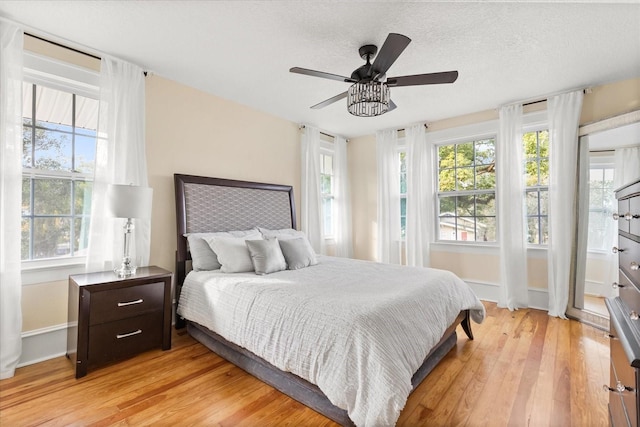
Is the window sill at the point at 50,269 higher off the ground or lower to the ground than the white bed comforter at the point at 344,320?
higher

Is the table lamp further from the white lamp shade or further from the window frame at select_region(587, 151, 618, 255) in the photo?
the window frame at select_region(587, 151, 618, 255)

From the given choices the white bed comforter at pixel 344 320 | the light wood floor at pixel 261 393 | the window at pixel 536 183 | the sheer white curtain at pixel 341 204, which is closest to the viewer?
the white bed comforter at pixel 344 320

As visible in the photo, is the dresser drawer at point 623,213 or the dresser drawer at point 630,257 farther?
the dresser drawer at point 623,213

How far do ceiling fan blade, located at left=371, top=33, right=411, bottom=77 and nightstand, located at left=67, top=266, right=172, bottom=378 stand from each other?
2.38 m

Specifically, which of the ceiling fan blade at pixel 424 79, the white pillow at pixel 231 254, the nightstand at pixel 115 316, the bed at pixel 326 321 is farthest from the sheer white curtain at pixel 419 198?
the nightstand at pixel 115 316

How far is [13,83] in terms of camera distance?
2121 millimetres

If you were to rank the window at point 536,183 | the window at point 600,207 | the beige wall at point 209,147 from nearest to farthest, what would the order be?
the beige wall at point 209,147 < the window at point 600,207 < the window at point 536,183

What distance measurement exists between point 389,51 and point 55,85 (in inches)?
107

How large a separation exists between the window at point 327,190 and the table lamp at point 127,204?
296 cm

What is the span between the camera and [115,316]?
2.20 meters

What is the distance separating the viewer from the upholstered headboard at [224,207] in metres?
3.00

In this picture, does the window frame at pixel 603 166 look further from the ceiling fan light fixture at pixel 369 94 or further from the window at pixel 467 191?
the ceiling fan light fixture at pixel 369 94

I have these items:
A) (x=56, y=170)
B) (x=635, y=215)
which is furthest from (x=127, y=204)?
(x=635, y=215)

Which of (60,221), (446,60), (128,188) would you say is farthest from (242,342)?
(446,60)
